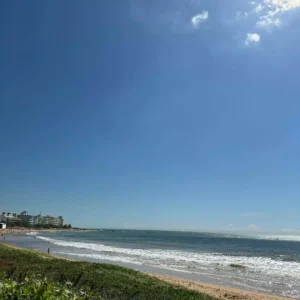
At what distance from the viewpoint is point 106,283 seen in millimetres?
17172

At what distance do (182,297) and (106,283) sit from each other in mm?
4068

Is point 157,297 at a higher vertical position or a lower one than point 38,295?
lower

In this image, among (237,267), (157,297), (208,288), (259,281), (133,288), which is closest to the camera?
(157,297)

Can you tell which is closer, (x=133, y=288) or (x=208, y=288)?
(x=133, y=288)

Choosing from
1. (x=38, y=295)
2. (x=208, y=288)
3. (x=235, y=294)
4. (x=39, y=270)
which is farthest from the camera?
(x=208, y=288)

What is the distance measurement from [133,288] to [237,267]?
26653 mm

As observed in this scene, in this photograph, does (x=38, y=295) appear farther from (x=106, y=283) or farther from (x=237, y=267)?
(x=237, y=267)

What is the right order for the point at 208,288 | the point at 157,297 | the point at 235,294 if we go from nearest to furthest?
the point at 157,297 → the point at 235,294 → the point at 208,288

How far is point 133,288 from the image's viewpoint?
1673cm

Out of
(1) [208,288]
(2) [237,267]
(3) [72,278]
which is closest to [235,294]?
(1) [208,288]

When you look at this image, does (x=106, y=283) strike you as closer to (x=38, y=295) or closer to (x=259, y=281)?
(x=38, y=295)

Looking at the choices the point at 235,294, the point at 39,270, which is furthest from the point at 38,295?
the point at 235,294

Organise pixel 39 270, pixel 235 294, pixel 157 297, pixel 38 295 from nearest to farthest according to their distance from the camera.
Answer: pixel 38 295 < pixel 157 297 < pixel 39 270 < pixel 235 294

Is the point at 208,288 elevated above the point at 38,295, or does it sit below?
below
